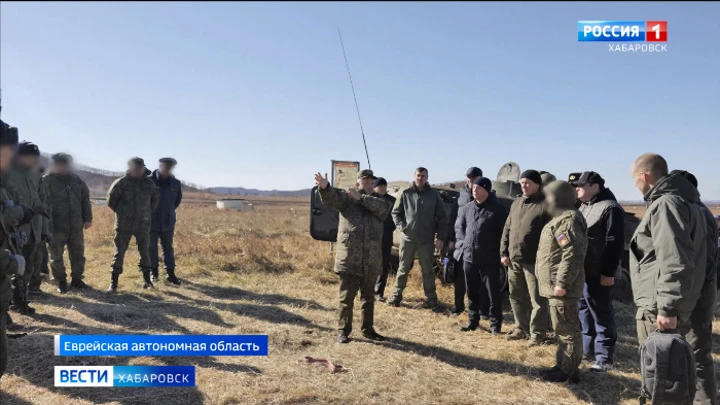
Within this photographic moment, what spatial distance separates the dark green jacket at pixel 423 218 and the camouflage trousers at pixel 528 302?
5.19ft

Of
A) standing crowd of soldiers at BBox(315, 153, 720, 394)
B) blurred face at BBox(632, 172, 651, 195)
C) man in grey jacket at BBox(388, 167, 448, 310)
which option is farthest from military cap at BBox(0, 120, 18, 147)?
man in grey jacket at BBox(388, 167, 448, 310)

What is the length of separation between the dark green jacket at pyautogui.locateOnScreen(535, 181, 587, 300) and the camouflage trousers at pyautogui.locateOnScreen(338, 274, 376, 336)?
6.13ft

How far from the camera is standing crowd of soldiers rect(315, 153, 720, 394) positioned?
10.4ft

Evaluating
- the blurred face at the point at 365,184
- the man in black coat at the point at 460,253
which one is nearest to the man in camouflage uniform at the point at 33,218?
the blurred face at the point at 365,184

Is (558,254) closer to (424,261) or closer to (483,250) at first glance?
(483,250)

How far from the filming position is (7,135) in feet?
10.4

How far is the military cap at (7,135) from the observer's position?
121 inches

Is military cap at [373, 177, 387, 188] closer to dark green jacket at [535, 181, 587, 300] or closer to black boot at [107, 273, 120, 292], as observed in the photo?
dark green jacket at [535, 181, 587, 300]

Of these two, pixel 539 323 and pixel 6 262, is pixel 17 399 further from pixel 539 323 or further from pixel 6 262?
pixel 539 323

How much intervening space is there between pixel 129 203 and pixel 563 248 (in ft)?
20.6

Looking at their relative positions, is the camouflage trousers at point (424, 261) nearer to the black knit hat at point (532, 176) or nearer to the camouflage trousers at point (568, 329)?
the black knit hat at point (532, 176)

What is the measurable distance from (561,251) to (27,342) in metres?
5.48

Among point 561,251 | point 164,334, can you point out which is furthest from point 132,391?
point 561,251

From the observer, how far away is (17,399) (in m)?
3.71
